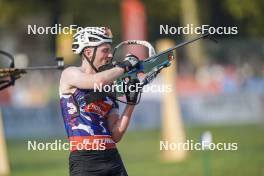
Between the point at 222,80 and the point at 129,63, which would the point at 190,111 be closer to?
the point at 222,80

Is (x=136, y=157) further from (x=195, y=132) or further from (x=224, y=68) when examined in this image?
(x=224, y=68)

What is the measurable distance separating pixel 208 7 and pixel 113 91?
4576 cm

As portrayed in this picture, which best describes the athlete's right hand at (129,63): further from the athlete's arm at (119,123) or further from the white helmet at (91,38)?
the athlete's arm at (119,123)

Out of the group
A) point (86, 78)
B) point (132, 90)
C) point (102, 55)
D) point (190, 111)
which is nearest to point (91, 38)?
point (102, 55)

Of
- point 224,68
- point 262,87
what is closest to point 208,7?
point 224,68

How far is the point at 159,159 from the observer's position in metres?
21.4

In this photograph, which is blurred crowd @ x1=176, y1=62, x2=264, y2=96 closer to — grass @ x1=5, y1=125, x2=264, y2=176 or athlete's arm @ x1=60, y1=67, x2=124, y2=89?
grass @ x1=5, y1=125, x2=264, y2=176

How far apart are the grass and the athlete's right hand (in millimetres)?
5647

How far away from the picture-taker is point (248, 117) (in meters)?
31.3

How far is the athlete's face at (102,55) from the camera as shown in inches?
351

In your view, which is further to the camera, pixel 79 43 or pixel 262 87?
pixel 262 87

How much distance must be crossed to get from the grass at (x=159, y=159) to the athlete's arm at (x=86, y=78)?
19.1 feet

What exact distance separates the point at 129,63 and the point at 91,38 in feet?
1.41

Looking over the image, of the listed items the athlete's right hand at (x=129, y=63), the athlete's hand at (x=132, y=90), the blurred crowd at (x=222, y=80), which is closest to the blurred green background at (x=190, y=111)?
the blurred crowd at (x=222, y=80)
